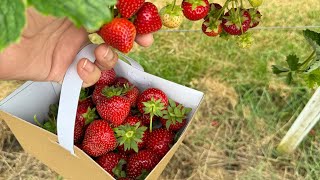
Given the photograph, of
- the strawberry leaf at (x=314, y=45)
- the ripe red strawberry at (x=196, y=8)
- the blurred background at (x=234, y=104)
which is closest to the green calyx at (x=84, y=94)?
the blurred background at (x=234, y=104)

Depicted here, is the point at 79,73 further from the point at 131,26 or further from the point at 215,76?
the point at 215,76

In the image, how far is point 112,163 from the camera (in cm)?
125

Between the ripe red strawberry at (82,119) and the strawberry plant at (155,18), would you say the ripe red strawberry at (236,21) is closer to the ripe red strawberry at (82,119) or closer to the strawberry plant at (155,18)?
the strawberry plant at (155,18)

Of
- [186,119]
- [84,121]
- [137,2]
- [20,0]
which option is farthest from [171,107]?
[20,0]

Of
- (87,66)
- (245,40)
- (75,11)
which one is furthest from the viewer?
(87,66)

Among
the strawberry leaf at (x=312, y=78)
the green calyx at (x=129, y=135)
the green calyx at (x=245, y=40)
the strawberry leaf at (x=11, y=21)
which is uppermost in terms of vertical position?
the strawberry leaf at (x=11, y=21)

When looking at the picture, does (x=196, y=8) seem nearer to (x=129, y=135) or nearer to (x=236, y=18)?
(x=236, y=18)

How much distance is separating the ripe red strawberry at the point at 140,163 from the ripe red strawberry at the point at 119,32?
53cm

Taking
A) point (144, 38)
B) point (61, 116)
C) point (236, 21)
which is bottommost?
point (61, 116)

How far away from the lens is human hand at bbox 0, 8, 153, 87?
924mm

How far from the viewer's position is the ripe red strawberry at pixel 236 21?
0.81m

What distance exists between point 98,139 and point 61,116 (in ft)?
0.58

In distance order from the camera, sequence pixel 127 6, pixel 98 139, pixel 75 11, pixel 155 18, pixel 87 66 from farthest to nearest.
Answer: pixel 98 139 < pixel 87 66 < pixel 155 18 < pixel 127 6 < pixel 75 11

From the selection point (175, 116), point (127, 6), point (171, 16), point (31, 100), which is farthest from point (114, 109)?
point (127, 6)
